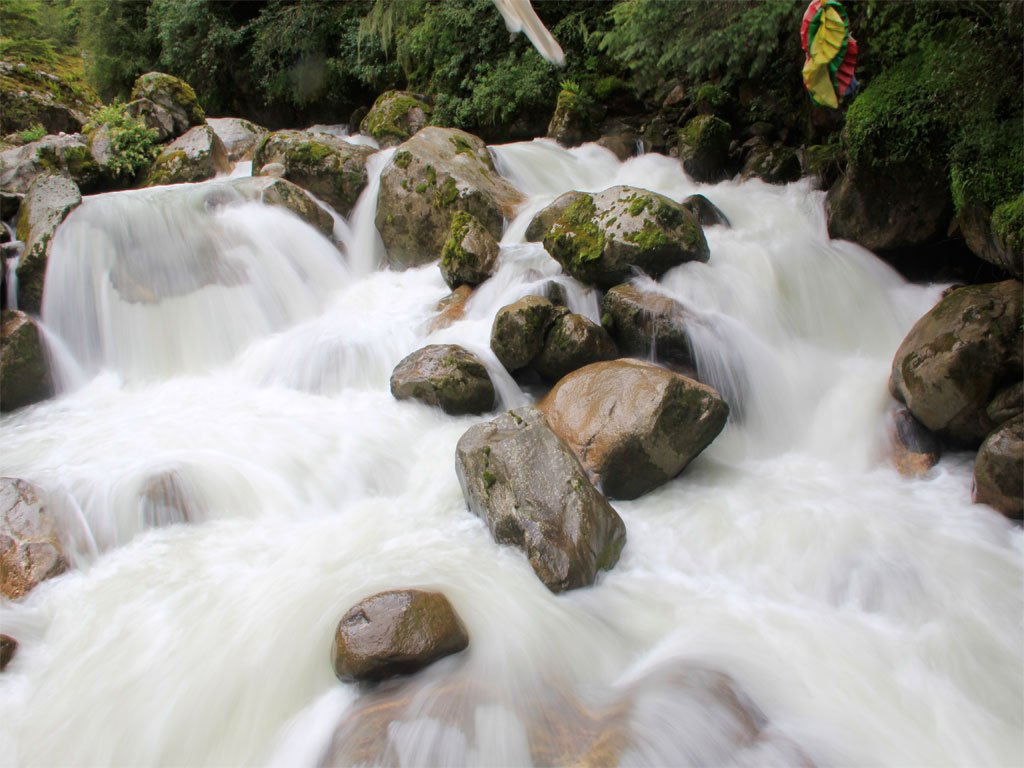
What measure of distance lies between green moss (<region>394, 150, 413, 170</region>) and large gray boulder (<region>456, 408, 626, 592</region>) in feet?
17.9

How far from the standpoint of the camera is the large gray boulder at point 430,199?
27.0ft

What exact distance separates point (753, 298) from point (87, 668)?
5.68 meters

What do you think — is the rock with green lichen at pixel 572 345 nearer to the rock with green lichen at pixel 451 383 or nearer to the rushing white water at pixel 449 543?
the rock with green lichen at pixel 451 383

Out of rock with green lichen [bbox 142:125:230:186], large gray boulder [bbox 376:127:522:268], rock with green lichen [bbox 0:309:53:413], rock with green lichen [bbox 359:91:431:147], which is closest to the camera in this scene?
rock with green lichen [bbox 0:309:53:413]

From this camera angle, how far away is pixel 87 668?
10.3ft

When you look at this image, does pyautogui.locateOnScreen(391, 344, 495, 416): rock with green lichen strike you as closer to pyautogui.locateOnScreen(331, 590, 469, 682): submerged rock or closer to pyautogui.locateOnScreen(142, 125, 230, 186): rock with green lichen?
pyautogui.locateOnScreen(331, 590, 469, 682): submerged rock

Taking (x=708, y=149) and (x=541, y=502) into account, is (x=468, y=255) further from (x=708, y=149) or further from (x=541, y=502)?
(x=708, y=149)

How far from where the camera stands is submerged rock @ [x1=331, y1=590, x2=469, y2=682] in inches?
113

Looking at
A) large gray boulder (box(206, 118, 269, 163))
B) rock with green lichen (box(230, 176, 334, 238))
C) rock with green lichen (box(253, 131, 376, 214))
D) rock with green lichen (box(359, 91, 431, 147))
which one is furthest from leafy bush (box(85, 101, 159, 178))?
rock with green lichen (box(359, 91, 431, 147))

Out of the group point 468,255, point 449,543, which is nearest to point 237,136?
point 468,255

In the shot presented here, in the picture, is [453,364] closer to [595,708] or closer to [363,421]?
[363,421]

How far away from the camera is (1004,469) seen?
398 cm

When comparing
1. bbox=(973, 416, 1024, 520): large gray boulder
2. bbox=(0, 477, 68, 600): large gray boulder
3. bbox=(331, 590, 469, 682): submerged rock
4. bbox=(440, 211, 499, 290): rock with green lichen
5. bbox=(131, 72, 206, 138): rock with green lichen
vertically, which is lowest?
bbox=(973, 416, 1024, 520): large gray boulder

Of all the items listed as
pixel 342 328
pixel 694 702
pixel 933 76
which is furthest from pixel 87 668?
pixel 933 76
